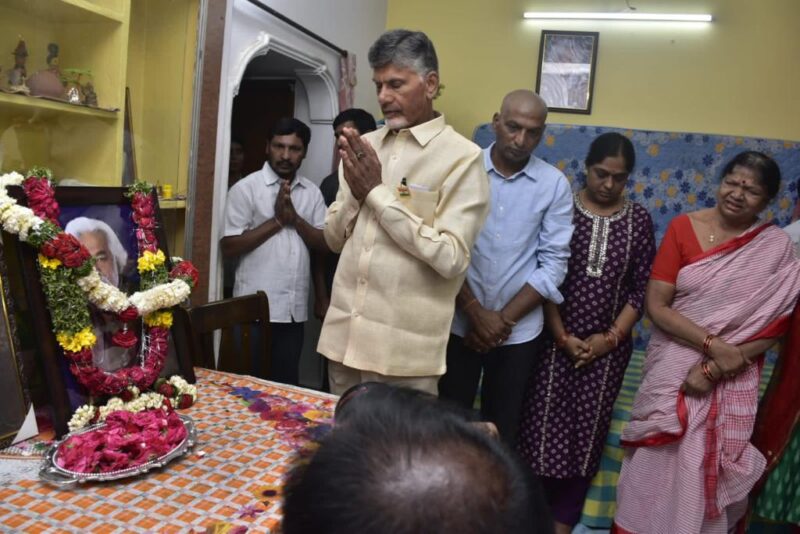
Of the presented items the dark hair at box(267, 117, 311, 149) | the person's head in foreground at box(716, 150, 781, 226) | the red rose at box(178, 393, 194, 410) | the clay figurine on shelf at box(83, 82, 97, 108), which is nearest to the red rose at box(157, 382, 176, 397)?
the red rose at box(178, 393, 194, 410)

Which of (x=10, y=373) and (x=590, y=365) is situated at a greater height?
(x=10, y=373)

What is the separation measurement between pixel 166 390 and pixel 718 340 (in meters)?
1.74

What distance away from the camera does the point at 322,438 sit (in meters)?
A: 0.52

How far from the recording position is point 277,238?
2.76 meters

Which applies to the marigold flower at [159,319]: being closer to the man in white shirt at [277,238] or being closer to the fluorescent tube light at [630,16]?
the man in white shirt at [277,238]

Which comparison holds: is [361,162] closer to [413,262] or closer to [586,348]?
[413,262]

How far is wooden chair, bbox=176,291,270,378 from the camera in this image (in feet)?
5.98

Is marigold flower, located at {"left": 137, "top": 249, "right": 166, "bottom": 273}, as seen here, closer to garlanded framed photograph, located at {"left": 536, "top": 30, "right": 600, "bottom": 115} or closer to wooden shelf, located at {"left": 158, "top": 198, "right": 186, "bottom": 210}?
wooden shelf, located at {"left": 158, "top": 198, "right": 186, "bottom": 210}

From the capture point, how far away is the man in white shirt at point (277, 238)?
2.70 meters

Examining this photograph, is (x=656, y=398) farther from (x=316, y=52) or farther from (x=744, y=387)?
(x=316, y=52)

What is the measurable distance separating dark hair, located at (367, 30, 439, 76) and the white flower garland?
805 millimetres

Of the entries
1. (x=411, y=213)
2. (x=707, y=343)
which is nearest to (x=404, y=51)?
(x=411, y=213)

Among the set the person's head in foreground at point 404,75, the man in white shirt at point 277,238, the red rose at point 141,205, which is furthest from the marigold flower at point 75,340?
the man in white shirt at point 277,238

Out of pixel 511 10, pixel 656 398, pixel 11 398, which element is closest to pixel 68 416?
pixel 11 398
